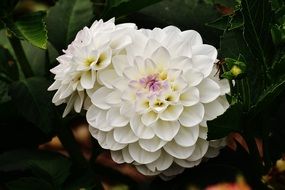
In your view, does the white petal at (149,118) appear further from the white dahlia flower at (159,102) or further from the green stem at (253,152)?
the green stem at (253,152)

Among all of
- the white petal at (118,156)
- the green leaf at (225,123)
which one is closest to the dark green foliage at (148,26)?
the green leaf at (225,123)

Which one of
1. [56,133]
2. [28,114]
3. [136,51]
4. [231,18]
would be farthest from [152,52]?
[56,133]

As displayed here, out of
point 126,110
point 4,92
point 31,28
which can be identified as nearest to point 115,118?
point 126,110

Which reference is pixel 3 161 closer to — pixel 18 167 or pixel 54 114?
pixel 18 167

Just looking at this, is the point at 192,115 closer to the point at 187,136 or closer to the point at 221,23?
the point at 187,136

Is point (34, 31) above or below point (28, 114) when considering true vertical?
above

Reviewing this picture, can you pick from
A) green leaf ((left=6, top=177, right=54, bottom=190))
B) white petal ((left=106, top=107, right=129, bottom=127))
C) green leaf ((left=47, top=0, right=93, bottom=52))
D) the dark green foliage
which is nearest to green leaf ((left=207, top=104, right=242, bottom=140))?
the dark green foliage

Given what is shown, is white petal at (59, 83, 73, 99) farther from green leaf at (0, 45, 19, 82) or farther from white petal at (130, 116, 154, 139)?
green leaf at (0, 45, 19, 82)
